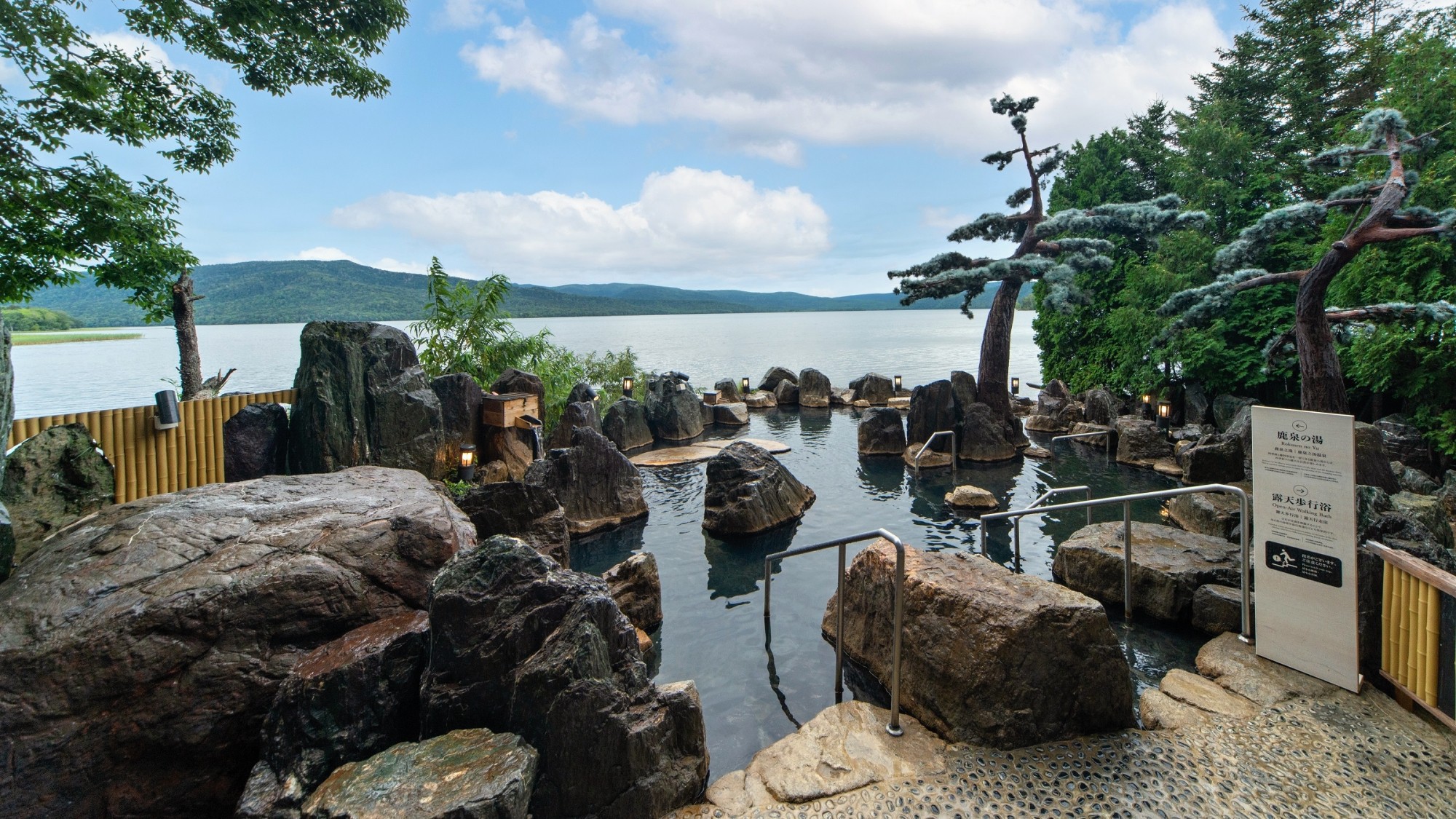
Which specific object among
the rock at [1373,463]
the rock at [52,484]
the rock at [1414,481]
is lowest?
the rock at [1414,481]

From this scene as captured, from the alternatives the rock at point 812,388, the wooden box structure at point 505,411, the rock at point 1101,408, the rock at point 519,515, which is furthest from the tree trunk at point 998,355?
the rock at point 519,515

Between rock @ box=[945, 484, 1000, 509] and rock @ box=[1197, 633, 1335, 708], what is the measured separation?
5724 mm

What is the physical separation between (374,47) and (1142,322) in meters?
20.1

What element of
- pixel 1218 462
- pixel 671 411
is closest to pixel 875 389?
pixel 671 411

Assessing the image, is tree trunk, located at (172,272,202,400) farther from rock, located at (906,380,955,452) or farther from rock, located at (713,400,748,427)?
rock, located at (906,380,955,452)

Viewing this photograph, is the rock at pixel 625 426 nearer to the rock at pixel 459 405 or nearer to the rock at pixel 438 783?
the rock at pixel 459 405

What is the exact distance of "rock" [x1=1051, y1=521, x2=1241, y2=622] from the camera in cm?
653

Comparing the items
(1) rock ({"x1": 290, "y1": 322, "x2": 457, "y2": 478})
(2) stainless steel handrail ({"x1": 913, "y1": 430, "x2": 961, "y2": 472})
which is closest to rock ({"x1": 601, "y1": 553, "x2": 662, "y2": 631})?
(1) rock ({"x1": 290, "y1": 322, "x2": 457, "y2": 478})

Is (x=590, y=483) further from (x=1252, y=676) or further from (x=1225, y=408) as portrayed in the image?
(x=1225, y=408)

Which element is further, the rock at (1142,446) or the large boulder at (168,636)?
the rock at (1142,446)

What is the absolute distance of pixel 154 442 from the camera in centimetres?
690

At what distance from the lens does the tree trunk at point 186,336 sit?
11.8 m

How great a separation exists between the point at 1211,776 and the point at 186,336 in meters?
15.7

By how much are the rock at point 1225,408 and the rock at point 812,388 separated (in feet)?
→ 39.8
